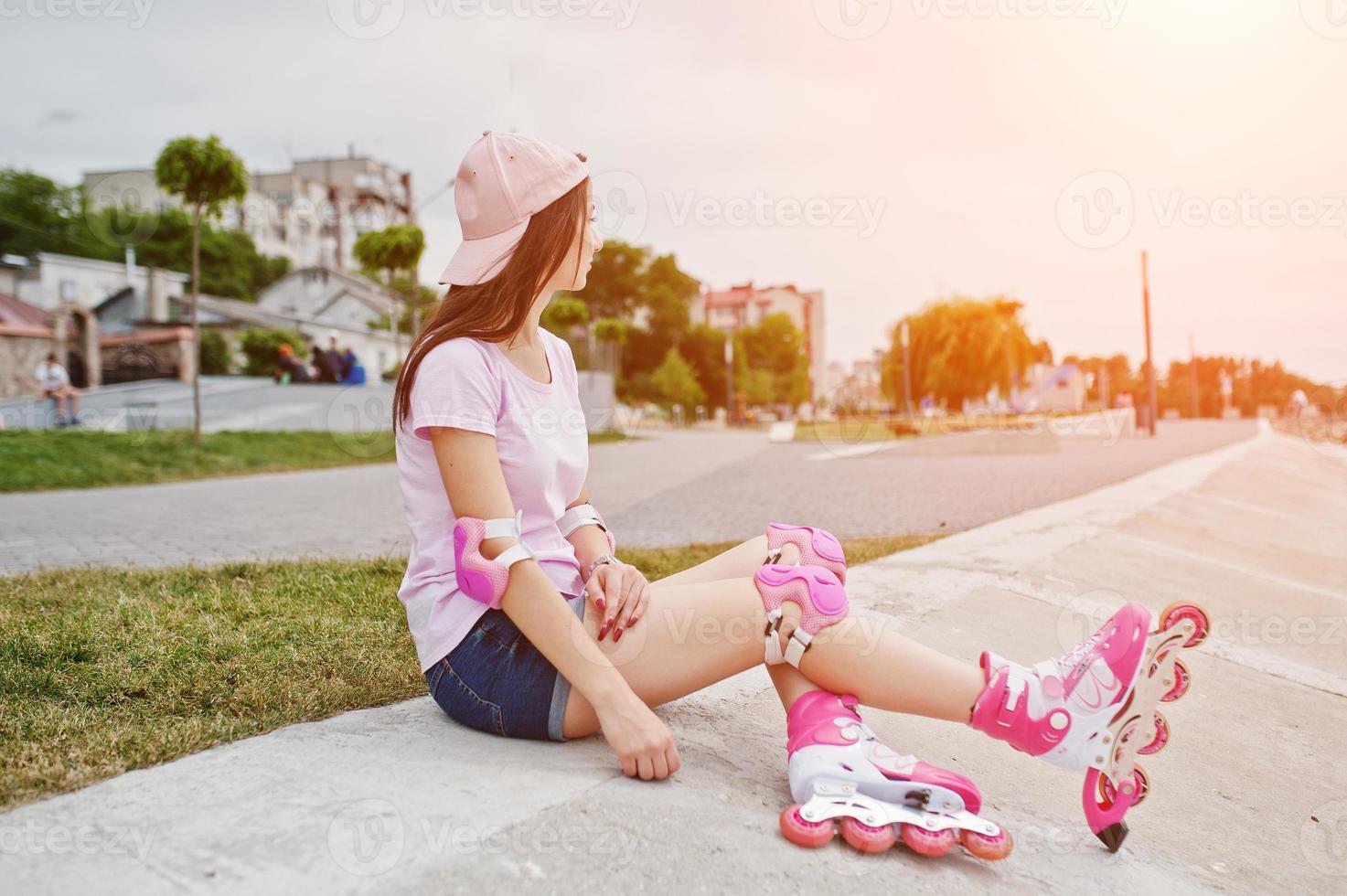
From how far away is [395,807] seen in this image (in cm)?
156

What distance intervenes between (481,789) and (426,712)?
0.55 metres

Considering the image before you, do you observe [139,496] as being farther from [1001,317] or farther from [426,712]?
[1001,317]

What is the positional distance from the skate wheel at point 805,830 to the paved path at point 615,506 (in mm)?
Answer: 3743

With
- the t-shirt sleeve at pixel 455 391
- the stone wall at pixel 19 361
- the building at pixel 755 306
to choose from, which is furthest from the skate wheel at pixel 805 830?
the building at pixel 755 306

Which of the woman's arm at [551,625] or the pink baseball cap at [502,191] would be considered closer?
the woman's arm at [551,625]

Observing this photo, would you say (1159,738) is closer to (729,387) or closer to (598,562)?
(598,562)

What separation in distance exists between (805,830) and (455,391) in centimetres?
104

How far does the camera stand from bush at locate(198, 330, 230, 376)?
26.8 meters

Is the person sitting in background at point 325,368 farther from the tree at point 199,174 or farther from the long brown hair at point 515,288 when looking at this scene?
the long brown hair at point 515,288

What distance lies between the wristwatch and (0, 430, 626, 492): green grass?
32.2 ft

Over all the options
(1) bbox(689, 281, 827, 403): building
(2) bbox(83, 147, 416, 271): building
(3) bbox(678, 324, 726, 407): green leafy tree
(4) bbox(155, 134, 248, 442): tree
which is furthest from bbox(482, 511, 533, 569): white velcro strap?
(1) bbox(689, 281, 827, 403): building

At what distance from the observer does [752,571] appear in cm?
201

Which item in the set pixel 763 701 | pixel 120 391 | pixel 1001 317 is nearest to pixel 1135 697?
pixel 763 701

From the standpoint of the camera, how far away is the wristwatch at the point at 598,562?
2009mm
